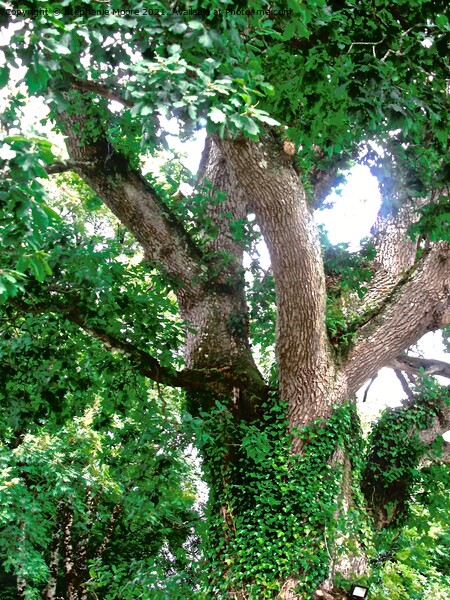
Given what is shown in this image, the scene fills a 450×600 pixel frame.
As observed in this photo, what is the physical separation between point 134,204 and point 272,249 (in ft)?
5.71

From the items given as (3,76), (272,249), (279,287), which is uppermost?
(272,249)

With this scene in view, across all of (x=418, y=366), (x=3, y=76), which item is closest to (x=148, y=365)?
(x=3, y=76)

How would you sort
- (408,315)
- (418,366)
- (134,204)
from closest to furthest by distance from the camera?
(408,315)
(134,204)
(418,366)

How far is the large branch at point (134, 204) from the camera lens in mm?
6840

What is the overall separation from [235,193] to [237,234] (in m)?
0.79

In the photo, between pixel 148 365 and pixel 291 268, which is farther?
pixel 148 365

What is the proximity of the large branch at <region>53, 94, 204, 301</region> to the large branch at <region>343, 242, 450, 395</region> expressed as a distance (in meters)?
1.96

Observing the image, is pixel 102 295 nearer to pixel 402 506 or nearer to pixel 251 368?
pixel 251 368

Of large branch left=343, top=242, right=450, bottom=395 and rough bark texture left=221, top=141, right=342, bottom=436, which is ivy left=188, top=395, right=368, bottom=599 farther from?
large branch left=343, top=242, right=450, bottom=395

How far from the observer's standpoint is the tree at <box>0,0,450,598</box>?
363 centimetres

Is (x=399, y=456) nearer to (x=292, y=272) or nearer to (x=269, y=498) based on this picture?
(x=269, y=498)

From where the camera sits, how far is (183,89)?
3.40m

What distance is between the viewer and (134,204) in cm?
683

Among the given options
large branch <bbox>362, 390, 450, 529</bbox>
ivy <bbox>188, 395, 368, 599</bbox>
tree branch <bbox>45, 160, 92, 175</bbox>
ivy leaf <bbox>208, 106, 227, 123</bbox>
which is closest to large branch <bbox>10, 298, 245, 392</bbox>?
ivy <bbox>188, 395, 368, 599</bbox>
